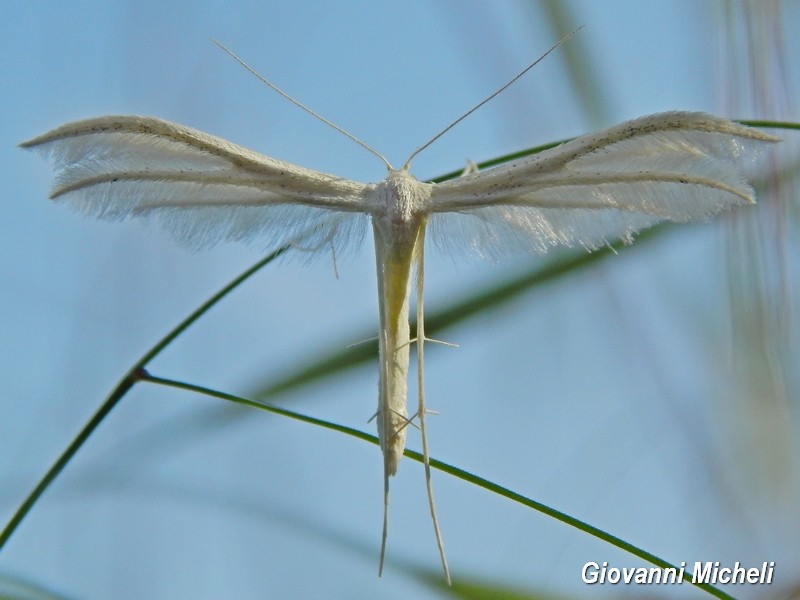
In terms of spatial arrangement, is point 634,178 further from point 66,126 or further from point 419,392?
point 66,126

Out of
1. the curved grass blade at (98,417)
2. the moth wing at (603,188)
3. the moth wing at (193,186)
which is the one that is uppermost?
the moth wing at (603,188)

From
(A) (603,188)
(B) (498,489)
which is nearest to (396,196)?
(A) (603,188)

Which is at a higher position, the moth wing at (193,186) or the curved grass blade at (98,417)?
the moth wing at (193,186)

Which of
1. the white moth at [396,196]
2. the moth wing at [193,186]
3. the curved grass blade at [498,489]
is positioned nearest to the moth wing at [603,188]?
the white moth at [396,196]

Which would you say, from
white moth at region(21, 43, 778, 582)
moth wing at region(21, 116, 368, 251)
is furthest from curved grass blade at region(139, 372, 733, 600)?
moth wing at region(21, 116, 368, 251)

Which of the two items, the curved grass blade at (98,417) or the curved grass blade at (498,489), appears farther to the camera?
the curved grass blade at (98,417)

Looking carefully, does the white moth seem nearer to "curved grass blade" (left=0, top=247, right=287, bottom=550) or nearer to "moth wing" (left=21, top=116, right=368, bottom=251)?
"moth wing" (left=21, top=116, right=368, bottom=251)

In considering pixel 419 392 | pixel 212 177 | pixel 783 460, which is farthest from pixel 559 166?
pixel 783 460

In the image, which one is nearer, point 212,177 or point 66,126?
point 66,126

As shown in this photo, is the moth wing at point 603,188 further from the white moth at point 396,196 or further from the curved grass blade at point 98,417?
the curved grass blade at point 98,417
